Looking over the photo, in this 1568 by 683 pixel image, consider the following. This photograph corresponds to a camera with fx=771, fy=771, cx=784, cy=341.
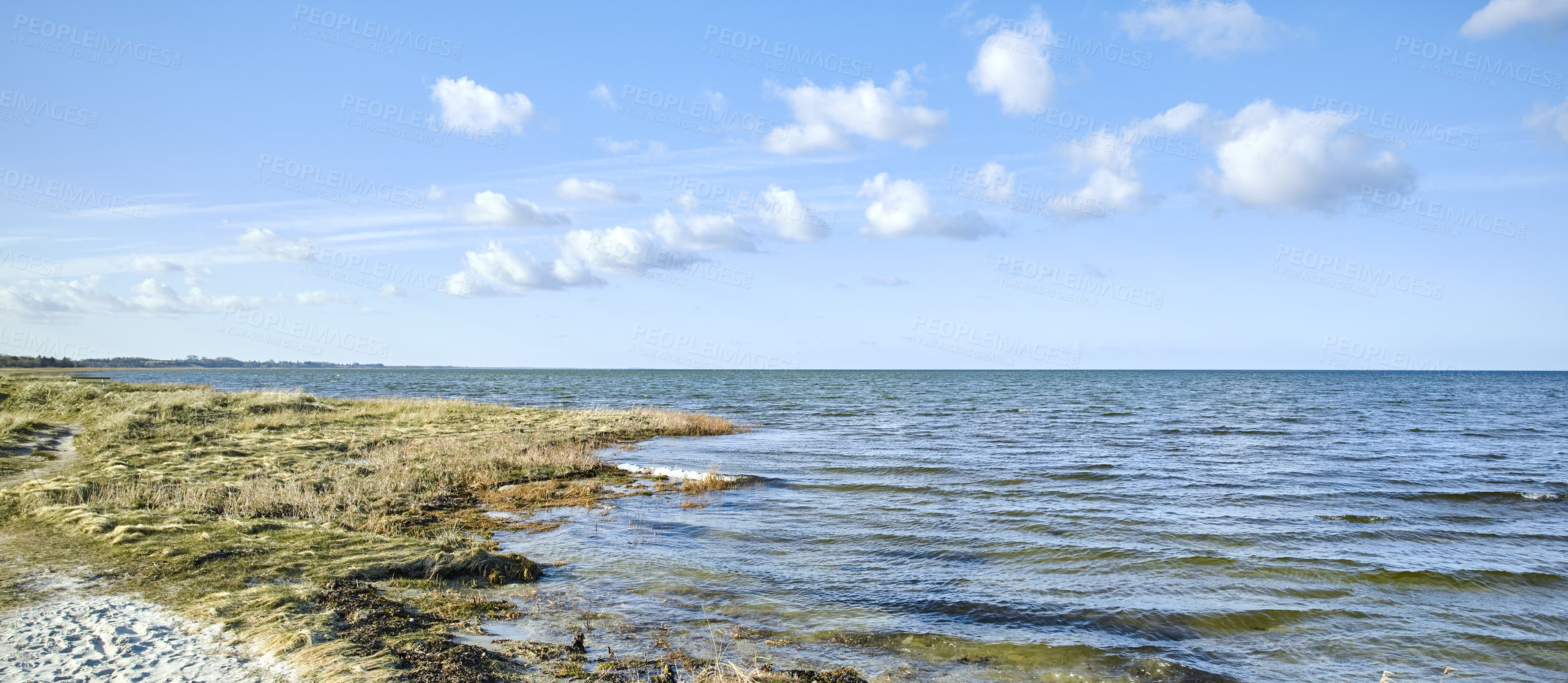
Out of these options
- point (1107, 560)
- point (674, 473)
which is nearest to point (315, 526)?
point (674, 473)

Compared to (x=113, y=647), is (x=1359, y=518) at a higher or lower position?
lower

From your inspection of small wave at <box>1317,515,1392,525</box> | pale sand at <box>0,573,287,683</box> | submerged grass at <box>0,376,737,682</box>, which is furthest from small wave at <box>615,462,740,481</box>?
small wave at <box>1317,515,1392,525</box>

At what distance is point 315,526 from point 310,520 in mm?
1161

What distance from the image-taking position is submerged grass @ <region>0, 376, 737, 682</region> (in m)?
9.65

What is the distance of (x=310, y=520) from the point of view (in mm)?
16094

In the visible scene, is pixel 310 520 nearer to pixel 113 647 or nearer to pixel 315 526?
pixel 315 526

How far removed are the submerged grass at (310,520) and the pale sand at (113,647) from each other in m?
0.40

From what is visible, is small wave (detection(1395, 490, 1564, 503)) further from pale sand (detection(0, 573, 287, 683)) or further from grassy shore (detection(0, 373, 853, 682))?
pale sand (detection(0, 573, 287, 683))

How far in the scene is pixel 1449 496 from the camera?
23.5m

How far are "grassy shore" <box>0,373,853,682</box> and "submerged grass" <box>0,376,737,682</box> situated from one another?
0.05m

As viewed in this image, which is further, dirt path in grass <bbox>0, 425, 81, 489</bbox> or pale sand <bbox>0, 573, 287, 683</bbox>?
dirt path in grass <bbox>0, 425, 81, 489</bbox>

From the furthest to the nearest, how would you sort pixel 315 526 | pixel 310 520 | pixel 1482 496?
pixel 1482 496, pixel 310 520, pixel 315 526

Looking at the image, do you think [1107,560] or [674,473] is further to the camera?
[674,473]

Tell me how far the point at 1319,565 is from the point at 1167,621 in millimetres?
5810
